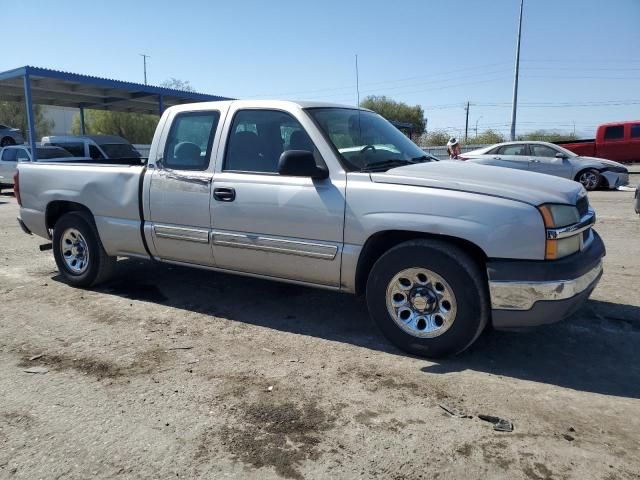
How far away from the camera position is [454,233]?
11.6ft

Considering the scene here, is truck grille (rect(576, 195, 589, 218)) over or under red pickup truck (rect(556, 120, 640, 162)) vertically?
under

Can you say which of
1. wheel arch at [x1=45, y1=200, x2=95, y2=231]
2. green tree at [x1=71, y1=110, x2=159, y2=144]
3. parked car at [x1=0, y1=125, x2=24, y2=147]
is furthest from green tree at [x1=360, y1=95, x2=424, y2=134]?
wheel arch at [x1=45, y1=200, x2=95, y2=231]

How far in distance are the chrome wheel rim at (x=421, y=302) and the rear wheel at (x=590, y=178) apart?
13.3 metres

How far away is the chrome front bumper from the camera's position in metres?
3.40

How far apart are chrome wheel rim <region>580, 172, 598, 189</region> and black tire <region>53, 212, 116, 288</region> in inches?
546

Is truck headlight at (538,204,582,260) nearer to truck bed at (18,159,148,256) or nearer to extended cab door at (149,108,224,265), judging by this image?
extended cab door at (149,108,224,265)

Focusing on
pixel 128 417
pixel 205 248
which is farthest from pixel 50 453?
pixel 205 248

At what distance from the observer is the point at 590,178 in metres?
15.2

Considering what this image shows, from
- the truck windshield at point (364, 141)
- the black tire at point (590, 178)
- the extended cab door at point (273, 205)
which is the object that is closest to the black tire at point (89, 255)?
the extended cab door at point (273, 205)

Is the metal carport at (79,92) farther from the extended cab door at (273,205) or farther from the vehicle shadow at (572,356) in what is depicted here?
the vehicle shadow at (572,356)

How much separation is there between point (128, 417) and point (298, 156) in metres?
2.10

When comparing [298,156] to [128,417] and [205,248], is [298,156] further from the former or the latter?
[128,417]

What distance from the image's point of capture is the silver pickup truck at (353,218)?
347 centimetres

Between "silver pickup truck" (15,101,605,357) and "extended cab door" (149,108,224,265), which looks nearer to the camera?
"silver pickup truck" (15,101,605,357)
